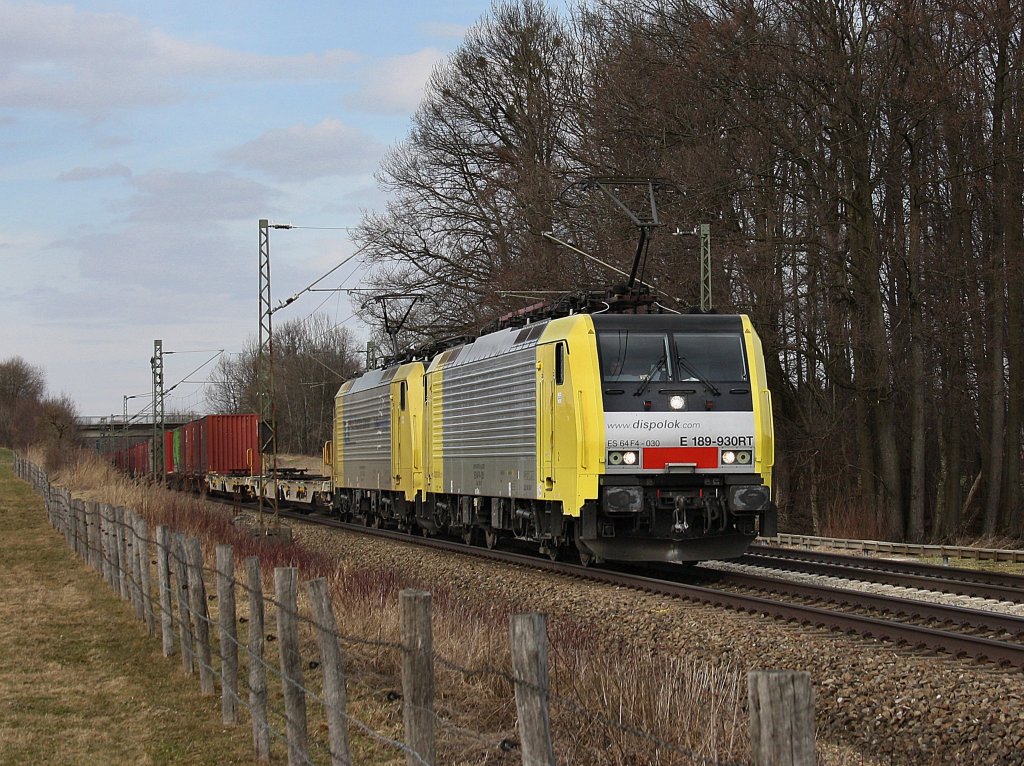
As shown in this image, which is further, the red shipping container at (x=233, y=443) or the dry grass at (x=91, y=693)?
the red shipping container at (x=233, y=443)

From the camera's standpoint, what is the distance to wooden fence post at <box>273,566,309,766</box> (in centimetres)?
730

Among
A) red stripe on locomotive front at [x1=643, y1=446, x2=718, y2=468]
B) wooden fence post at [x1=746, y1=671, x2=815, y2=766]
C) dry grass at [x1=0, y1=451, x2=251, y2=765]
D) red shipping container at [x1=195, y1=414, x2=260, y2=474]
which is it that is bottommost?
dry grass at [x1=0, y1=451, x2=251, y2=765]

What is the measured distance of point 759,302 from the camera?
25.1m

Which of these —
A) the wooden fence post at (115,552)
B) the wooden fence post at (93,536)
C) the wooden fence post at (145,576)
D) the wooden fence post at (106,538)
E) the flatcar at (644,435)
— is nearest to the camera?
the wooden fence post at (145,576)

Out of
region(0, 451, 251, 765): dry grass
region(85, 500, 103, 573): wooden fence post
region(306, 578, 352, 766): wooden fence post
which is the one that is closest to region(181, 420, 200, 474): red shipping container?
region(85, 500, 103, 573): wooden fence post

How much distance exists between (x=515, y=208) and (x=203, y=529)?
14348 millimetres

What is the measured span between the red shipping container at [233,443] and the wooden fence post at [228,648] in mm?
33569

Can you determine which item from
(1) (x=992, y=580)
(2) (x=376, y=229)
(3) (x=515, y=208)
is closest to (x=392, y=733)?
(1) (x=992, y=580)

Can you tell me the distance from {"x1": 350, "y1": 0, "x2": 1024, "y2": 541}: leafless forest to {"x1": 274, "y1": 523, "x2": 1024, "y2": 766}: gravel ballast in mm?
12106

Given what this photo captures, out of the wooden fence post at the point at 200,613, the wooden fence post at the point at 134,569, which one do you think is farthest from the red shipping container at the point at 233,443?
the wooden fence post at the point at 200,613

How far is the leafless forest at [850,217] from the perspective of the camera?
24188 mm

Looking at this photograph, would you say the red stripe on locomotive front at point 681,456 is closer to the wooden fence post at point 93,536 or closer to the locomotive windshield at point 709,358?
the locomotive windshield at point 709,358

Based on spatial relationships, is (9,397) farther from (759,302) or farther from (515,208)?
(759,302)

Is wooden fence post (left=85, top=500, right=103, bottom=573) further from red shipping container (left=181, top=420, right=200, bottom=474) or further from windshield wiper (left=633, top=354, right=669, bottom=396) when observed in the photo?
red shipping container (left=181, top=420, right=200, bottom=474)
